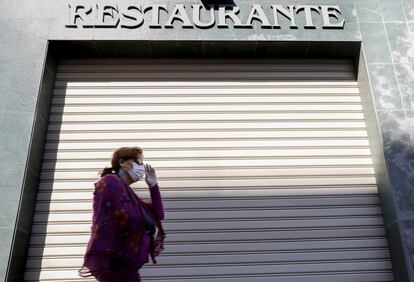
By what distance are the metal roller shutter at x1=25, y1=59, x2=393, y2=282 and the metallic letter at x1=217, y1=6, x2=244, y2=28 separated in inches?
23.6

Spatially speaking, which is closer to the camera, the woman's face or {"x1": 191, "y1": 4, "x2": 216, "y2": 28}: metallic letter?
the woman's face

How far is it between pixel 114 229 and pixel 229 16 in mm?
4457

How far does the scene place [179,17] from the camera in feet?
21.6

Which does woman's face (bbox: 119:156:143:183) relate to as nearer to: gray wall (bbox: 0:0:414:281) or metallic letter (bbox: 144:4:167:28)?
gray wall (bbox: 0:0:414:281)

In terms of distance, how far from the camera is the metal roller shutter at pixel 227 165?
559 cm

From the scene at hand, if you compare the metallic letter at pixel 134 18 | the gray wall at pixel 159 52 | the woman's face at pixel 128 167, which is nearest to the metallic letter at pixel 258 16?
the gray wall at pixel 159 52

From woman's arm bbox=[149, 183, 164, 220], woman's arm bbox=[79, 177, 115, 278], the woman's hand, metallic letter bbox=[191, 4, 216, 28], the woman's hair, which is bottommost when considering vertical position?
woman's arm bbox=[79, 177, 115, 278]

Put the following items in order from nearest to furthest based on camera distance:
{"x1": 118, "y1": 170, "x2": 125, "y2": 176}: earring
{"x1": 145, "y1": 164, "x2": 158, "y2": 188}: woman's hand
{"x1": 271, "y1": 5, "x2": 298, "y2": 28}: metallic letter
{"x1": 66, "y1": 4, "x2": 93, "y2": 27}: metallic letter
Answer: {"x1": 118, "y1": 170, "x2": 125, "y2": 176}: earring
{"x1": 145, "y1": 164, "x2": 158, "y2": 188}: woman's hand
{"x1": 66, "y1": 4, "x2": 93, "y2": 27}: metallic letter
{"x1": 271, "y1": 5, "x2": 298, "y2": 28}: metallic letter

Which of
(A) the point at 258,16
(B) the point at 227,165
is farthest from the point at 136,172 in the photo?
(A) the point at 258,16

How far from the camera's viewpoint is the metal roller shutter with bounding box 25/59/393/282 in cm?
559

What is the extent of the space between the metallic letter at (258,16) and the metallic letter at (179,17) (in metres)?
0.90

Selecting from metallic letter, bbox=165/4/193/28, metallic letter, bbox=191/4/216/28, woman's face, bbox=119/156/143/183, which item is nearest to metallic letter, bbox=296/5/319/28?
metallic letter, bbox=191/4/216/28

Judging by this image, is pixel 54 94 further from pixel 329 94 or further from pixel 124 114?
pixel 329 94

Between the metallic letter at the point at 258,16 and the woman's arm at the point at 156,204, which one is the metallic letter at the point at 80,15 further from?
the woman's arm at the point at 156,204
